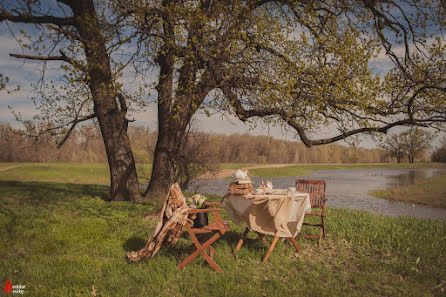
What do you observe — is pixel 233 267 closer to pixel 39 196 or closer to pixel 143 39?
pixel 143 39

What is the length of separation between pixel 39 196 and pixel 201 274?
9276 millimetres

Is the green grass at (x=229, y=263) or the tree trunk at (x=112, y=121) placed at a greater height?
the tree trunk at (x=112, y=121)

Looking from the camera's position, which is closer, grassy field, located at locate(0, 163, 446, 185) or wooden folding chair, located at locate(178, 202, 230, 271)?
wooden folding chair, located at locate(178, 202, 230, 271)

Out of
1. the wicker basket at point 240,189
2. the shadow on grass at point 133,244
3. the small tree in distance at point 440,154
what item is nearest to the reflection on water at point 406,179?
the small tree in distance at point 440,154

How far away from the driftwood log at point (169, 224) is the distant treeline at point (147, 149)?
5.31 meters

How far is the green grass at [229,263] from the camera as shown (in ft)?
13.1

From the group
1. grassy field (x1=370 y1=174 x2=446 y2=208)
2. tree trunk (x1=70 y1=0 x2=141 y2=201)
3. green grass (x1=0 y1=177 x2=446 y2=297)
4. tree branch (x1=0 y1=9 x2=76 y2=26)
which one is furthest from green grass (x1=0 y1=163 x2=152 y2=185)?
green grass (x1=0 y1=177 x2=446 y2=297)

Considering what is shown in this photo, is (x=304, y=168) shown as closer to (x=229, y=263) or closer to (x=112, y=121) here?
(x=112, y=121)

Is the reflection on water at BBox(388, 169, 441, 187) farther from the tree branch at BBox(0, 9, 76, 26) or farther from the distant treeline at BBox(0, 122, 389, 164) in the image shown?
the tree branch at BBox(0, 9, 76, 26)

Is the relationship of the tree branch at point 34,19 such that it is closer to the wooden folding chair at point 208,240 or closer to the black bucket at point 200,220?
the black bucket at point 200,220

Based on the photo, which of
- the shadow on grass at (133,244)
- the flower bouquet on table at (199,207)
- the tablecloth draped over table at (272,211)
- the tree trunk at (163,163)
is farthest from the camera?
the tree trunk at (163,163)

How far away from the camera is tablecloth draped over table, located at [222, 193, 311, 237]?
4.93 meters

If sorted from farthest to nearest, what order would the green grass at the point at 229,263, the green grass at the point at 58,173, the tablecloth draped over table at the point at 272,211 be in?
1. the green grass at the point at 58,173
2. the tablecloth draped over table at the point at 272,211
3. the green grass at the point at 229,263

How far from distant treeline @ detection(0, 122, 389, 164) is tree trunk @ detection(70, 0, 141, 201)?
1961 mm
